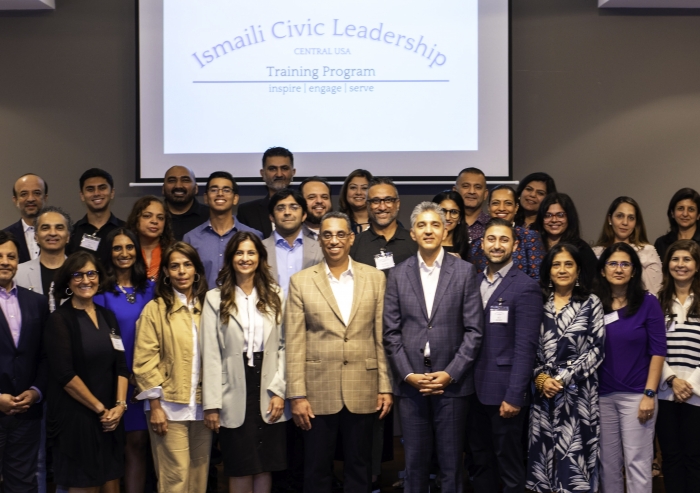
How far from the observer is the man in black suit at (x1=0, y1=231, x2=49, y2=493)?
Result: 3545 mm

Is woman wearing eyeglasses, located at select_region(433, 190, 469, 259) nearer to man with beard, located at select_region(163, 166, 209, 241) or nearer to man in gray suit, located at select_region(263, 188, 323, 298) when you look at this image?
man in gray suit, located at select_region(263, 188, 323, 298)

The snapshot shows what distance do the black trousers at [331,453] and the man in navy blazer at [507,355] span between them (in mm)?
566

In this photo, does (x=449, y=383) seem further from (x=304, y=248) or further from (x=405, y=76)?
(x=405, y=76)

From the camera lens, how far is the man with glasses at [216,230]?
4.16 metres

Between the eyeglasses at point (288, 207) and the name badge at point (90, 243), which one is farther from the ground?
the eyeglasses at point (288, 207)

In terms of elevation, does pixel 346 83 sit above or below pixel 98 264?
above

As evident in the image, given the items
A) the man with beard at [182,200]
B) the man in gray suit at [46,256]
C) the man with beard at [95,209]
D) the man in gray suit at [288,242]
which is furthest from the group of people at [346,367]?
the man with beard at [182,200]

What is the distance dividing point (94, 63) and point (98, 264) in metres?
2.69

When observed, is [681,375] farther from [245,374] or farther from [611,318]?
[245,374]

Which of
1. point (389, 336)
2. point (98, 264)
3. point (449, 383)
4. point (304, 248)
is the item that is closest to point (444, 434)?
point (449, 383)

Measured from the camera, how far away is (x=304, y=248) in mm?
4113

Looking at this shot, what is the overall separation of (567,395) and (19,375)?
2612 mm

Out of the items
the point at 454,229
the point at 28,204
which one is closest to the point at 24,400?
the point at 28,204

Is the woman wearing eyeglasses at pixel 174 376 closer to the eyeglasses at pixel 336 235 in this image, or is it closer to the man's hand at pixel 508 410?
the eyeglasses at pixel 336 235
